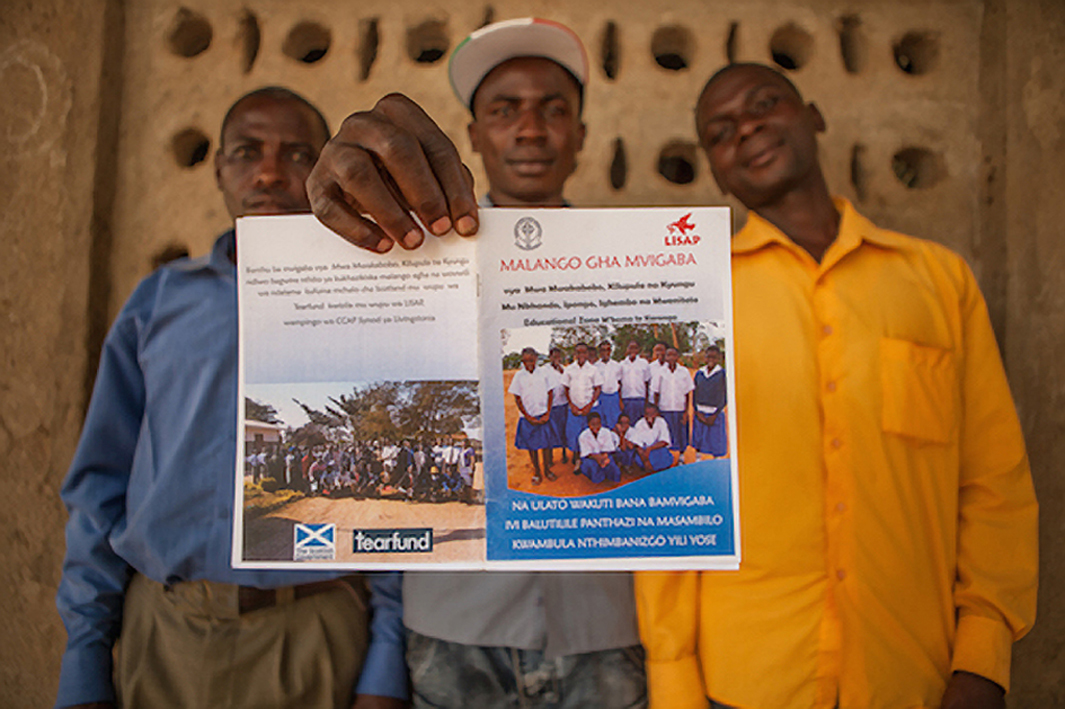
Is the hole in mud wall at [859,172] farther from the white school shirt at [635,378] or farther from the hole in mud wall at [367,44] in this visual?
the hole in mud wall at [367,44]

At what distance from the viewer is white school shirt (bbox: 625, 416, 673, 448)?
2.57ft

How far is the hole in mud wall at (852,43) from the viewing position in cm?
181

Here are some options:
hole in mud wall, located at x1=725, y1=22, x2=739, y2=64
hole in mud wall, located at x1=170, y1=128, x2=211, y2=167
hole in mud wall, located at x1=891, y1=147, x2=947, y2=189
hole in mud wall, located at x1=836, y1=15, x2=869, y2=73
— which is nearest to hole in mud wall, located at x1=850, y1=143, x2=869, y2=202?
hole in mud wall, located at x1=891, y1=147, x2=947, y2=189

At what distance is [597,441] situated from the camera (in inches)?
31.1

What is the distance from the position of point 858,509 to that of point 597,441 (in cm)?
58

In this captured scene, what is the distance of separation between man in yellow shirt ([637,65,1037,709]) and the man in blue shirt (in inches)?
23.4

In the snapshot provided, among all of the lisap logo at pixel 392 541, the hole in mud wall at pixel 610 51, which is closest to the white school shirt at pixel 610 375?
the lisap logo at pixel 392 541

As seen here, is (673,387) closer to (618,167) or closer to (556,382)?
(556,382)

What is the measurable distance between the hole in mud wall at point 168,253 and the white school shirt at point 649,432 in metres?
1.56

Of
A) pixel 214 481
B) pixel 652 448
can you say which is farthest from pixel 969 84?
pixel 214 481

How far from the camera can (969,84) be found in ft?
5.77

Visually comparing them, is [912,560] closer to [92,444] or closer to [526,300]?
[526,300]

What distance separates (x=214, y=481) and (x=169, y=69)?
139cm

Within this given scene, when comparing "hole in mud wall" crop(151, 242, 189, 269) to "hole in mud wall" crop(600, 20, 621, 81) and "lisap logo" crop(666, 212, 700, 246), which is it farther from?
"lisap logo" crop(666, 212, 700, 246)
